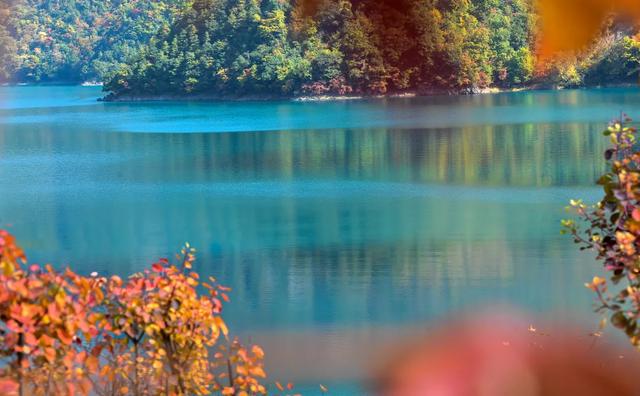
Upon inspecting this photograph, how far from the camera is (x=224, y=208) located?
14.8 meters

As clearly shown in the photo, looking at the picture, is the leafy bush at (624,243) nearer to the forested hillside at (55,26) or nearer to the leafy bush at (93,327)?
the leafy bush at (93,327)

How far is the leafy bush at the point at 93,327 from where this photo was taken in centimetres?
180

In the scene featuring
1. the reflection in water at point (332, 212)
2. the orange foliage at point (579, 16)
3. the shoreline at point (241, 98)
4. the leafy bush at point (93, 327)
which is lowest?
the reflection in water at point (332, 212)

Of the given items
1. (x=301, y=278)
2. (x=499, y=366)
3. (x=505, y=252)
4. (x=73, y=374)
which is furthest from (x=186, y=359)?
(x=505, y=252)

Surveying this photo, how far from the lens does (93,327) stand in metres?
2.04

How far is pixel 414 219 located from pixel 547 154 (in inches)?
281

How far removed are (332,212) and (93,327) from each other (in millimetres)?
12099

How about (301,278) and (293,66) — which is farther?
(293,66)

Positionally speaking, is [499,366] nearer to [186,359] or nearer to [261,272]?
[261,272]

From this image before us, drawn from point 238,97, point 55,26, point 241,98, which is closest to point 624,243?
point 55,26

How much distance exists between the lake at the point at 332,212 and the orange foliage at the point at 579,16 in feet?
1.36

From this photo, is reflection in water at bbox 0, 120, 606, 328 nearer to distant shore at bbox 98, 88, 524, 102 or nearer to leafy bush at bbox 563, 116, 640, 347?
leafy bush at bbox 563, 116, 640, 347

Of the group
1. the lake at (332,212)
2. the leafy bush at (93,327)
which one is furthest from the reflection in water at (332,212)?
the leafy bush at (93,327)

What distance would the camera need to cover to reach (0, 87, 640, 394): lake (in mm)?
8656
